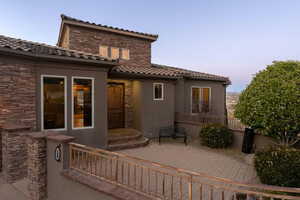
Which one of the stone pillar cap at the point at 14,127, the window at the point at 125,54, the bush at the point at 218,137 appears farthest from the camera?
the window at the point at 125,54

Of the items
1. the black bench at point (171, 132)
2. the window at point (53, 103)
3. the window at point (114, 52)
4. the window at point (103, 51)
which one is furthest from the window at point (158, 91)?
the window at point (53, 103)

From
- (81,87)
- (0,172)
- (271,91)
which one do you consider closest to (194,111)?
(271,91)

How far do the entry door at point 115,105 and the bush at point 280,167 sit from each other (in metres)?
7.01

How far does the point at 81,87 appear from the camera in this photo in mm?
6430

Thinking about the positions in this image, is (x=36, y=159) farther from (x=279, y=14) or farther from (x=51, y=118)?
(x=279, y=14)

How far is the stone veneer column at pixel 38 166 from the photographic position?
4.37 meters

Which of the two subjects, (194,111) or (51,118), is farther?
(194,111)

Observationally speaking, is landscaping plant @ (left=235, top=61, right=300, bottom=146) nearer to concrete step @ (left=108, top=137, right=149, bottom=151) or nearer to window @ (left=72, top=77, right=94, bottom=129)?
concrete step @ (left=108, top=137, right=149, bottom=151)

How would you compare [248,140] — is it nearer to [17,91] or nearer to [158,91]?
[158,91]

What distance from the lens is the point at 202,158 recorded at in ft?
21.4

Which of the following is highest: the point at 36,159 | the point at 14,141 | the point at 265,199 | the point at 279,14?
the point at 279,14

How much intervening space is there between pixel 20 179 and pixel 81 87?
3.57 metres

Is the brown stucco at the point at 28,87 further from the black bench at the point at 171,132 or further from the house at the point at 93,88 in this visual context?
the black bench at the point at 171,132

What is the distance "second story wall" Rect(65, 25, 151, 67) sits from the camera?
941 cm
